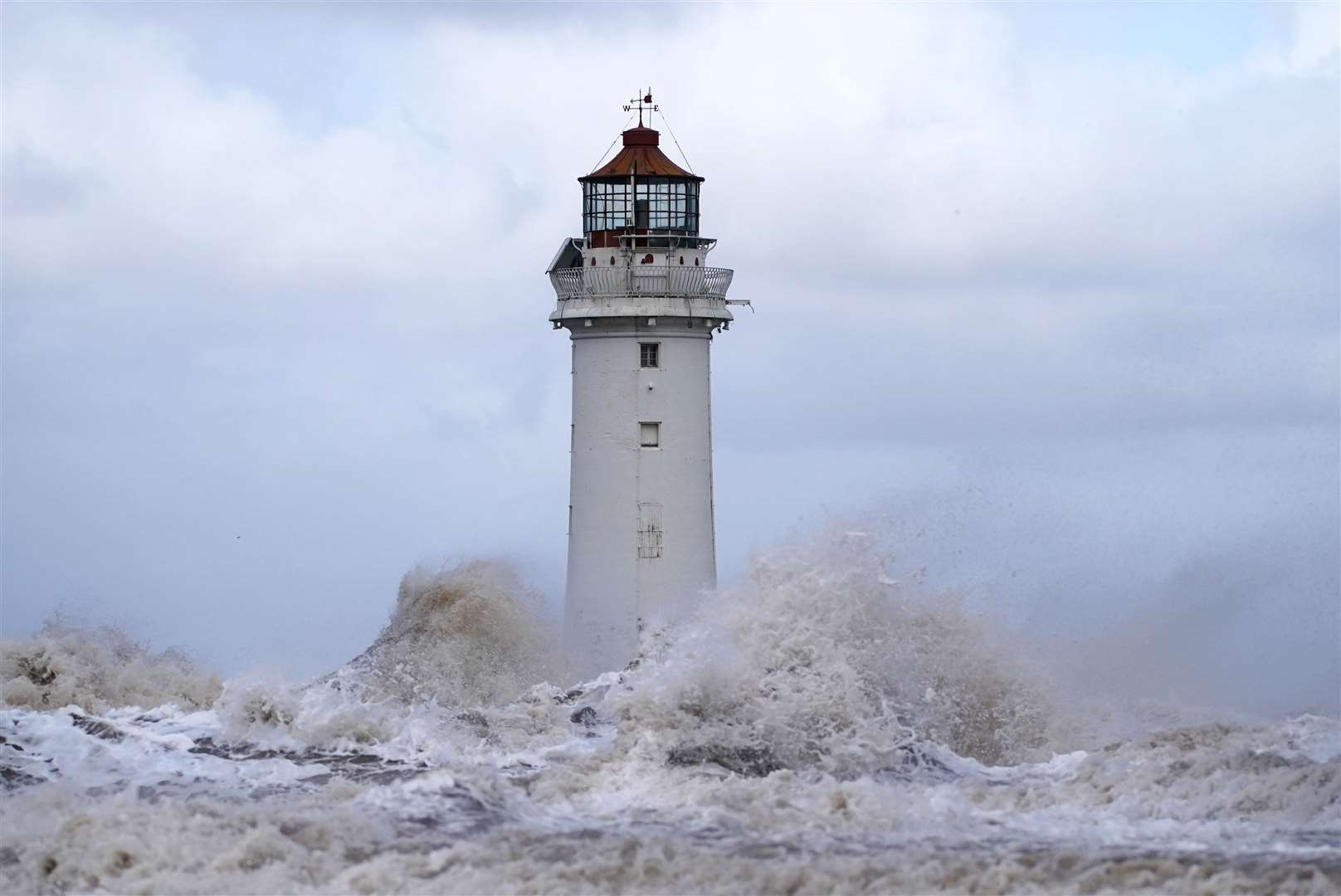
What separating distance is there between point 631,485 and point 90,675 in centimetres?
602

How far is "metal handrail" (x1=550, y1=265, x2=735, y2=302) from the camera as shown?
25.3 m

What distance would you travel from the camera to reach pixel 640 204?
25.5 meters

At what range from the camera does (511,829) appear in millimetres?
16922

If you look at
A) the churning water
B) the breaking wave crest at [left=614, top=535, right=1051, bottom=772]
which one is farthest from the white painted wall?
the breaking wave crest at [left=614, top=535, right=1051, bottom=772]

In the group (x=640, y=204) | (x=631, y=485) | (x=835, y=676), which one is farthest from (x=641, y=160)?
(x=835, y=676)

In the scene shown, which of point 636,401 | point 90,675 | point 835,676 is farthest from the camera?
point 636,401

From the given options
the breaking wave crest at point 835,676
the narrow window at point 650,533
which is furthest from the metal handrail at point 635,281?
the breaking wave crest at point 835,676

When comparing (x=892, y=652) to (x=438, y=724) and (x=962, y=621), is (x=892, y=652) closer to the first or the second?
(x=962, y=621)

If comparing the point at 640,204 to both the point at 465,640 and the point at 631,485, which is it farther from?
the point at 465,640

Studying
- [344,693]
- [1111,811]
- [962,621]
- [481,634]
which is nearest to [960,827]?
[1111,811]

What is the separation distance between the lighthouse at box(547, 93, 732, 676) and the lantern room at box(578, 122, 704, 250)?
13 mm

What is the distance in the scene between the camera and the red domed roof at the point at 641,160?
25406 millimetres

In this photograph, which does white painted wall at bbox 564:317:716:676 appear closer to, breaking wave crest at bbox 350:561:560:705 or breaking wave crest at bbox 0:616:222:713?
breaking wave crest at bbox 350:561:560:705

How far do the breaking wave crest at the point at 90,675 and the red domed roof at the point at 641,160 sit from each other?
694cm
